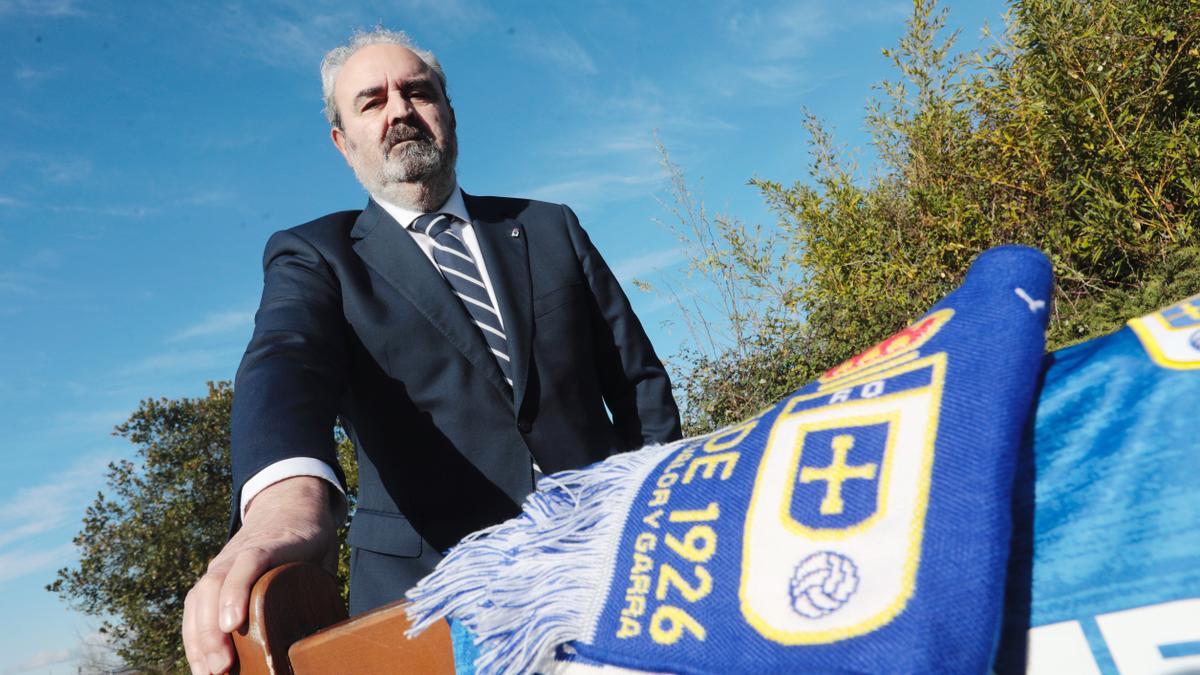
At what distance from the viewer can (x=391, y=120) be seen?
7.35ft

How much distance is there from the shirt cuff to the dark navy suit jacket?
372 mm

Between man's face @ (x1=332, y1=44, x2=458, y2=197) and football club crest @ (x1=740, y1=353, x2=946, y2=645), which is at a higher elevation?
man's face @ (x1=332, y1=44, x2=458, y2=197)

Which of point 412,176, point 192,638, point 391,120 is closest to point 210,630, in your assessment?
point 192,638

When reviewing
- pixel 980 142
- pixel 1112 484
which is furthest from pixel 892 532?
pixel 980 142

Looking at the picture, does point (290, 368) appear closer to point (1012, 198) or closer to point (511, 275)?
point (511, 275)

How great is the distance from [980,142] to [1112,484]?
254 inches

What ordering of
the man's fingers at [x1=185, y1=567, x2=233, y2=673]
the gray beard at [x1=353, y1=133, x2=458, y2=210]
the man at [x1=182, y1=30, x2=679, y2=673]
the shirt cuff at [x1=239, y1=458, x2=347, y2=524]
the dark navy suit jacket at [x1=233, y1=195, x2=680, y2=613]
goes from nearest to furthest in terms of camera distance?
the man's fingers at [x1=185, y1=567, x2=233, y2=673]
the shirt cuff at [x1=239, y1=458, x2=347, y2=524]
the man at [x1=182, y1=30, x2=679, y2=673]
the dark navy suit jacket at [x1=233, y1=195, x2=680, y2=613]
the gray beard at [x1=353, y1=133, x2=458, y2=210]

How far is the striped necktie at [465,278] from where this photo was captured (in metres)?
2.08

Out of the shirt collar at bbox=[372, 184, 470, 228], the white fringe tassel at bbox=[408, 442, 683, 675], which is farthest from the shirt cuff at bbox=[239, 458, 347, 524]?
the shirt collar at bbox=[372, 184, 470, 228]

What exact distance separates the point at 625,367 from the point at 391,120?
1003mm

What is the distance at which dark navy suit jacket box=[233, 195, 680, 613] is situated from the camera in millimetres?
1863

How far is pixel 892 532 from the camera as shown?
26.2 inches

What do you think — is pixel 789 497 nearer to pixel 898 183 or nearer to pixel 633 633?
pixel 633 633

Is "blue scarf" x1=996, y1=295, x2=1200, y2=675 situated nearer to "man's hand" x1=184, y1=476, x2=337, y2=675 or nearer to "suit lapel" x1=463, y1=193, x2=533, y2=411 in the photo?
"man's hand" x1=184, y1=476, x2=337, y2=675
